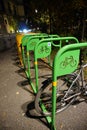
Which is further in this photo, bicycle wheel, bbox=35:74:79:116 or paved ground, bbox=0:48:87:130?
bicycle wheel, bbox=35:74:79:116

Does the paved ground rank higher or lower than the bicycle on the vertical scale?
lower

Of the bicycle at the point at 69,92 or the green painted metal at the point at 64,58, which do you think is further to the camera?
the bicycle at the point at 69,92

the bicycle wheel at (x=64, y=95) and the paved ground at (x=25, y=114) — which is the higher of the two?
the bicycle wheel at (x=64, y=95)

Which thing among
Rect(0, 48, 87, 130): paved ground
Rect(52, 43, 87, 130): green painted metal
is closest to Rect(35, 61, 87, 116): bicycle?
Rect(0, 48, 87, 130): paved ground

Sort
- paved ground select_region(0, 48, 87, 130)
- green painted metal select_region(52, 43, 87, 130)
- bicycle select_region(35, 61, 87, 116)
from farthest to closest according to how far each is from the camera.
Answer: bicycle select_region(35, 61, 87, 116), paved ground select_region(0, 48, 87, 130), green painted metal select_region(52, 43, 87, 130)

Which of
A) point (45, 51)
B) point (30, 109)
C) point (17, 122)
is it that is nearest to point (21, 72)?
point (45, 51)

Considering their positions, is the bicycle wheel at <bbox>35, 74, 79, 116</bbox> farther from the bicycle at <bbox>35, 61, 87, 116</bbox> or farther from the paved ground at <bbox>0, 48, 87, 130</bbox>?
the paved ground at <bbox>0, 48, 87, 130</bbox>

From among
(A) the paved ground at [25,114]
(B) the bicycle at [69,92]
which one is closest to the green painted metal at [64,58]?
(B) the bicycle at [69,92]

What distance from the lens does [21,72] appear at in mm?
5586

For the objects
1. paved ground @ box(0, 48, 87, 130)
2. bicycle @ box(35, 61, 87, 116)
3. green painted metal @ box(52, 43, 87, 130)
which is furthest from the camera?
bicycle @ box(35, 61, 87, 116)

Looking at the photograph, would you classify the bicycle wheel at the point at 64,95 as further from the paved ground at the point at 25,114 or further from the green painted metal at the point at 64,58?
the green painted metal at the point at 64,58

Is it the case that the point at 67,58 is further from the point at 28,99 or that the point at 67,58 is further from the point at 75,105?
the point at 28,99

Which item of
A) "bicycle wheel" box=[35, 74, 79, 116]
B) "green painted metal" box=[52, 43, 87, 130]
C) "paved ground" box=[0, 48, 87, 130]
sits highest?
"green painted metal" box=[52, 43, 87, 130]

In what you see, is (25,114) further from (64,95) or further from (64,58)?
(64,58)
